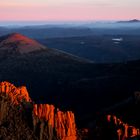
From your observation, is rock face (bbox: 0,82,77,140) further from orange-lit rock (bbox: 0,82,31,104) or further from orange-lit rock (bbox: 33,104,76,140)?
orange-lit rock (bbox: 0,82,31,104)

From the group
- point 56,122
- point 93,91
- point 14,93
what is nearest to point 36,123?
point 56,122

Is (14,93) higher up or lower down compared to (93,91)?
higher up

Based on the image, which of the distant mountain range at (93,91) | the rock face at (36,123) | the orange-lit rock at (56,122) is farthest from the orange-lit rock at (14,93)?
the distant mountain range at (93,91)

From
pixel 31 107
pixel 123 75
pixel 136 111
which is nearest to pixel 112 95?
pixel 123 75

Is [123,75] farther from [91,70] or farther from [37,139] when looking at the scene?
[37,139]

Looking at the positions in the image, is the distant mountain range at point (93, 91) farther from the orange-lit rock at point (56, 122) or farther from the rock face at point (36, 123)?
the orange-lit rock at point (56, 122)

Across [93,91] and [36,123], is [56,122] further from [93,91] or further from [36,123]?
[93,91]

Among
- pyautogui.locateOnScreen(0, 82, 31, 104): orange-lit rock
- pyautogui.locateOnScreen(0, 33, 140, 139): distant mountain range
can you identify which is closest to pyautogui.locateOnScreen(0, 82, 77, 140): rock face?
pyautogui.locateOnScreen(0, 82, 31, 104): orange-lit rock

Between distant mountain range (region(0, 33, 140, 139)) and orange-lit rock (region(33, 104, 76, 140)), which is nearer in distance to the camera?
orange-lit rock (region(33, 104, 76, 140))
